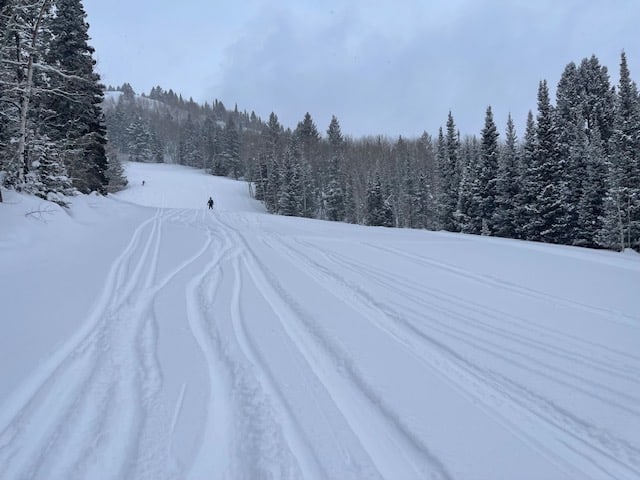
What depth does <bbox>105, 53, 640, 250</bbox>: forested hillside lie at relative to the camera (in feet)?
90.3

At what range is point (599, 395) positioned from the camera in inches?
124

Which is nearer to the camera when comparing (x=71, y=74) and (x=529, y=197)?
(x=71, y=74)

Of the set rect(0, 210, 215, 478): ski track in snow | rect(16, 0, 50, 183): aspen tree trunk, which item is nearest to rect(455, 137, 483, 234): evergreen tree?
rect(16, 0, 50, 183): aspen tree trunk

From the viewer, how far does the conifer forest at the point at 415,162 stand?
13.0 metres

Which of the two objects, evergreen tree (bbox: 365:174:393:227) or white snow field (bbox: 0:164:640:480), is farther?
evergreen tree (bbox: 365:174:393:227)

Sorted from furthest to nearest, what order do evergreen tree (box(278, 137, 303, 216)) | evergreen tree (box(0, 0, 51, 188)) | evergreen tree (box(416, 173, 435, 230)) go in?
evergreen tree (box(416, 173, 435, 230)) < evergreen tree (box(278, 137, 303, 216)) < evergreen tree (box(0, 0, 51, 188))

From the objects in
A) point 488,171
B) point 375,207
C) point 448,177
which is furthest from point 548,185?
point 375,207

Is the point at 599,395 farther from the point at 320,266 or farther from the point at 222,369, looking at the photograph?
the point at 320,266

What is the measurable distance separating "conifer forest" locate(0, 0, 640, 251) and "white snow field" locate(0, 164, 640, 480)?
358 inches

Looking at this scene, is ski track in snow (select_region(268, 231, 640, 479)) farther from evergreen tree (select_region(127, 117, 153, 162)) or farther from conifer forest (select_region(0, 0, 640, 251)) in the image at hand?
evergreen tree (select_region(127, 117, 153, 162))

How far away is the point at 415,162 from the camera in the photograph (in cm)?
7162

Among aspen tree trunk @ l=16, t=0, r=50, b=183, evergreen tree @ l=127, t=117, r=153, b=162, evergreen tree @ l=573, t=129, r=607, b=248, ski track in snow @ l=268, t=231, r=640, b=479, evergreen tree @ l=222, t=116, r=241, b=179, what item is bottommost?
ski track in snow @ l=268, t=231, r=640, b=479

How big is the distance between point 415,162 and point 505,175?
4150 centimetres

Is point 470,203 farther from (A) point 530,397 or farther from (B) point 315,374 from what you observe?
(B) point 315,374
